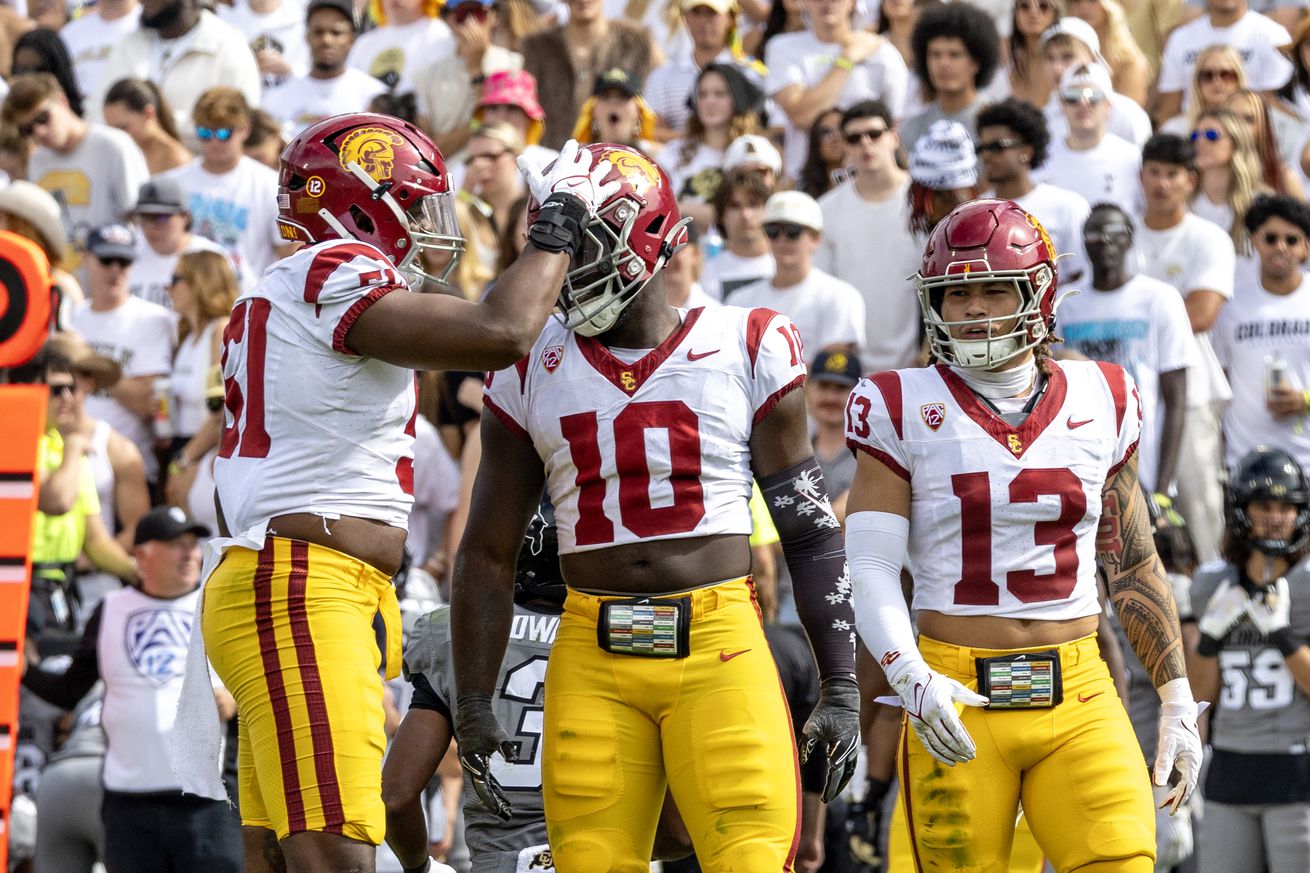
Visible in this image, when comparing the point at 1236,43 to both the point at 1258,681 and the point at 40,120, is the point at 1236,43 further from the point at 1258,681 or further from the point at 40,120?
the point at 40,120

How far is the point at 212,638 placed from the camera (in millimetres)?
4566

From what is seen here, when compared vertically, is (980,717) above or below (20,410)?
below

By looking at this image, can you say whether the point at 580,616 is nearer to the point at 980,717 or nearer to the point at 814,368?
the point at 980,717

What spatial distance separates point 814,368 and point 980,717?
3.75 meters

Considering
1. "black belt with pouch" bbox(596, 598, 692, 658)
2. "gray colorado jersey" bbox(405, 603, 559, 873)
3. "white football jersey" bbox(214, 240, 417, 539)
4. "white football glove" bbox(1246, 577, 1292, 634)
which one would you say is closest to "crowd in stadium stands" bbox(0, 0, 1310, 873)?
"white football glove" bbox(1246, 577, 1292, 634)

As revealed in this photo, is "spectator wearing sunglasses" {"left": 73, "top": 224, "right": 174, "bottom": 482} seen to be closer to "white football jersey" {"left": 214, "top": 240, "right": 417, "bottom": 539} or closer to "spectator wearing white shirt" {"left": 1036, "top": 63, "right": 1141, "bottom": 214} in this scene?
"spectator wearing white shirt" {"left": 1036, "top": 63, "right": 1141, "bottom": 214}

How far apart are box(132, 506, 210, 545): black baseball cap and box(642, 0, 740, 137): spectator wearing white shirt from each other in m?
4.31

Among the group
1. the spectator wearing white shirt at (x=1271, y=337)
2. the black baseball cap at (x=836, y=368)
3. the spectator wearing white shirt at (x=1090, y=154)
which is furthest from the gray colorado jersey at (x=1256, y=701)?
the spectator wearing white shirt at (x=1090, y=154)

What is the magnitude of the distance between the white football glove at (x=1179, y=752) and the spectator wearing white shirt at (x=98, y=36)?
29.6ft

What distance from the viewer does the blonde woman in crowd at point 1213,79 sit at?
10.5 m

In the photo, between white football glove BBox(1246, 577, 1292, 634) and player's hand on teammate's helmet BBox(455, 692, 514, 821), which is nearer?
player's hand on teammate's helmet BBox(455, 692, 514, 821)

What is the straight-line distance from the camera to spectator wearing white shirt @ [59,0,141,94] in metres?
12.4

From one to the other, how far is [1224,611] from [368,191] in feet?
13.8

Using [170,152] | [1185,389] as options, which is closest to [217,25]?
[170,152]
